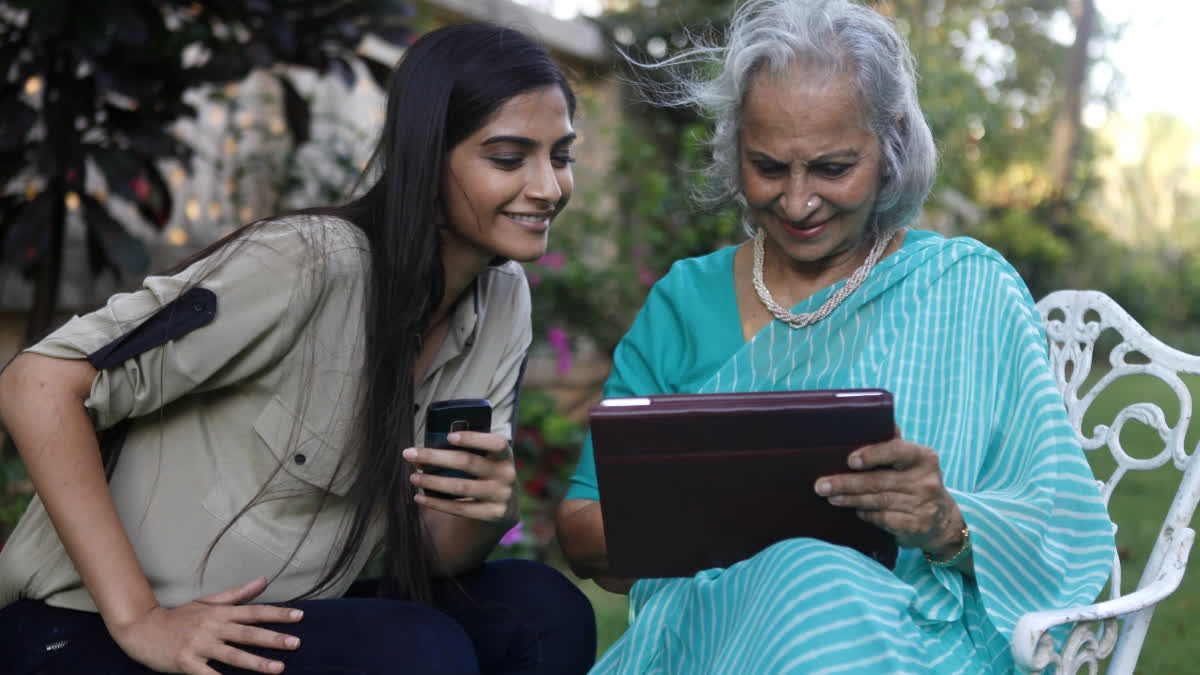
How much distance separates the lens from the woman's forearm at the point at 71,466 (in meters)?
1.77

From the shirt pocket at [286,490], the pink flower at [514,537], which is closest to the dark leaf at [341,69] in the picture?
the pink flower at [514,537]

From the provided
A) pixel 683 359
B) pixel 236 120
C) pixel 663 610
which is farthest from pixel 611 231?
pixel 663 610

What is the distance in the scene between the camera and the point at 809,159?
2191mm

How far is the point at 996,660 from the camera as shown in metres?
1.93

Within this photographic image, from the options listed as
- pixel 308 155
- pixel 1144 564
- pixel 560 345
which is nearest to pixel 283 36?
pixel 308 155

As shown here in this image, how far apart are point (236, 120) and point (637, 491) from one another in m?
3.99

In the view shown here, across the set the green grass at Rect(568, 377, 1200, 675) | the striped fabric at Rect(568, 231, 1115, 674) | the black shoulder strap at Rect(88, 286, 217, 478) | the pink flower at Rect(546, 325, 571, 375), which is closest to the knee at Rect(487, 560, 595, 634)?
the striped fabric at Rect(568, 231, 1115, 674)

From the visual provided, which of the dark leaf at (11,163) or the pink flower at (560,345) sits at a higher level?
the dark leaf at (11,163)

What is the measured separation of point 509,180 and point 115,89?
2.02 metres

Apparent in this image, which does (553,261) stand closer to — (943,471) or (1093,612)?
(943,471)

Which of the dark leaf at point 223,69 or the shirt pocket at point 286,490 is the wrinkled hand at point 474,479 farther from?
the dark leaf at point 223,69

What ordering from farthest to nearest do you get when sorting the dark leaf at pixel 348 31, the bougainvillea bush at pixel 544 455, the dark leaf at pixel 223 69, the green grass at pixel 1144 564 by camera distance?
the bougainvillea bush at pixel 544 455
the dark leaf at pixel 348 31
the dark leaf at pixel 223 69
the green grass at pixel 1144 564

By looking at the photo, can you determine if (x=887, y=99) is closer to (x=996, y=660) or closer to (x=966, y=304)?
(x=966, y=304)

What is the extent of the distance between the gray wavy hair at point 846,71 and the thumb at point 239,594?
3.80 feet
